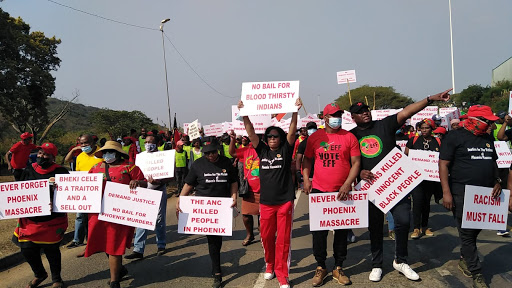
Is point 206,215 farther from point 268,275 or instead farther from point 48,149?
point 48,149

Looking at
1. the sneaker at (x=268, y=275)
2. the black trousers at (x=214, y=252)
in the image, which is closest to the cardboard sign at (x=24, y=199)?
the black trousers at (x=214, y=252)

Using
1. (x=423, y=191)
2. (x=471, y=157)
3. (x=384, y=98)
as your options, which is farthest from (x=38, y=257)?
(x=384, y=98)

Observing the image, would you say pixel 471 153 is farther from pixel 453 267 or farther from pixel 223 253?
pixel 223 253

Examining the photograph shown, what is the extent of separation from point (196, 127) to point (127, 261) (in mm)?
4842

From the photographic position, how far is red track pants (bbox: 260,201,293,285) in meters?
4.31

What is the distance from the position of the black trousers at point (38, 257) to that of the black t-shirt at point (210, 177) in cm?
192

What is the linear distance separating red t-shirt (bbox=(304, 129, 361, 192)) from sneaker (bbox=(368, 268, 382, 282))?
108 centimetres

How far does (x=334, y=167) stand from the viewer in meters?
4.25

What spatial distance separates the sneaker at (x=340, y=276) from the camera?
425 centimetres

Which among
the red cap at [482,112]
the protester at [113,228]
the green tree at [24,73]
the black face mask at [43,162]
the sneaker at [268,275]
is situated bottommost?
the sneaker at [268,275]

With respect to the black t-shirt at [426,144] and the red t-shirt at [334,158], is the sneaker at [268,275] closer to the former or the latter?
the red t-shirt at [334,158]

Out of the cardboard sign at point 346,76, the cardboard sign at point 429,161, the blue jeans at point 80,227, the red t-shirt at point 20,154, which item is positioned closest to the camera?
the cardboard sign at point 429,161

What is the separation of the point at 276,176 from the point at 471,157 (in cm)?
222

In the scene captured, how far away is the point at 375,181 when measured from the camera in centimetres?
429
